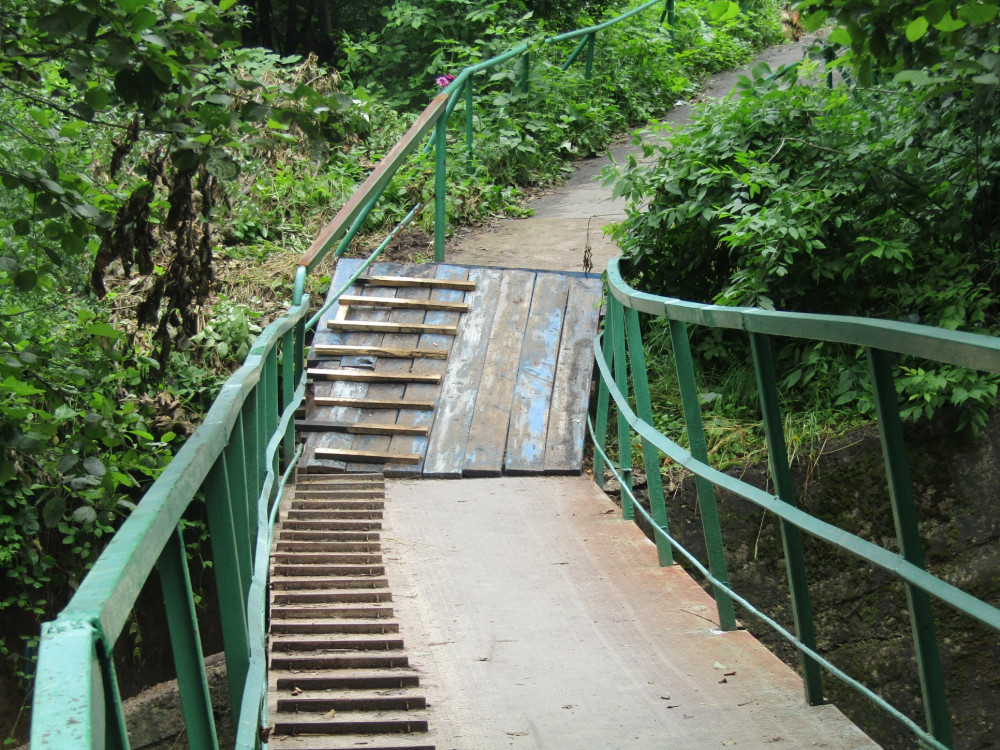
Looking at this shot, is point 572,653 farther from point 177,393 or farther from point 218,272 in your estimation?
point 218,272

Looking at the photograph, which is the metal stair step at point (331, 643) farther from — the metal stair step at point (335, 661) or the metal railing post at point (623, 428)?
the metal railing post at point (623, 428)

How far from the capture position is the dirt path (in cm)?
791

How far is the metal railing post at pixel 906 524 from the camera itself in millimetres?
1914

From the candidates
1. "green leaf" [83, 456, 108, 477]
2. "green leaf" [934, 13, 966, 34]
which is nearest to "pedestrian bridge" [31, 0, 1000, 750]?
"green leaf" [83, 456, 108, 477]

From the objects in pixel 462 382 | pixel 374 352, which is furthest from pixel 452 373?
pixel 374 352

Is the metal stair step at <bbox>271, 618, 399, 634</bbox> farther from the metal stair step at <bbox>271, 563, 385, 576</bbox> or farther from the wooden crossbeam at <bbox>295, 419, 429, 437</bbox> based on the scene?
the wooden crossbeam at <bbox>295, 419, 429, 437</bbox>

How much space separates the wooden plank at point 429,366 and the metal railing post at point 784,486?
3142 millimetres

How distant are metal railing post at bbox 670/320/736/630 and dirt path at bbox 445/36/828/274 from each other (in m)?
4.04

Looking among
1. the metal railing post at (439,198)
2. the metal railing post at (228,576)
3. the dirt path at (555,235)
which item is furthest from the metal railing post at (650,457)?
the metal railing post at (439,198)

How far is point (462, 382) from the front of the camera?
614 cm

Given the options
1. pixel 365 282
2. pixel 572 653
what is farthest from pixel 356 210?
pixel 572 653

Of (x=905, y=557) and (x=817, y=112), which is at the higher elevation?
(x=817, y=112)

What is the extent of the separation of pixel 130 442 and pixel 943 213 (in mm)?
4479

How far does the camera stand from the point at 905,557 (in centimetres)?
191
